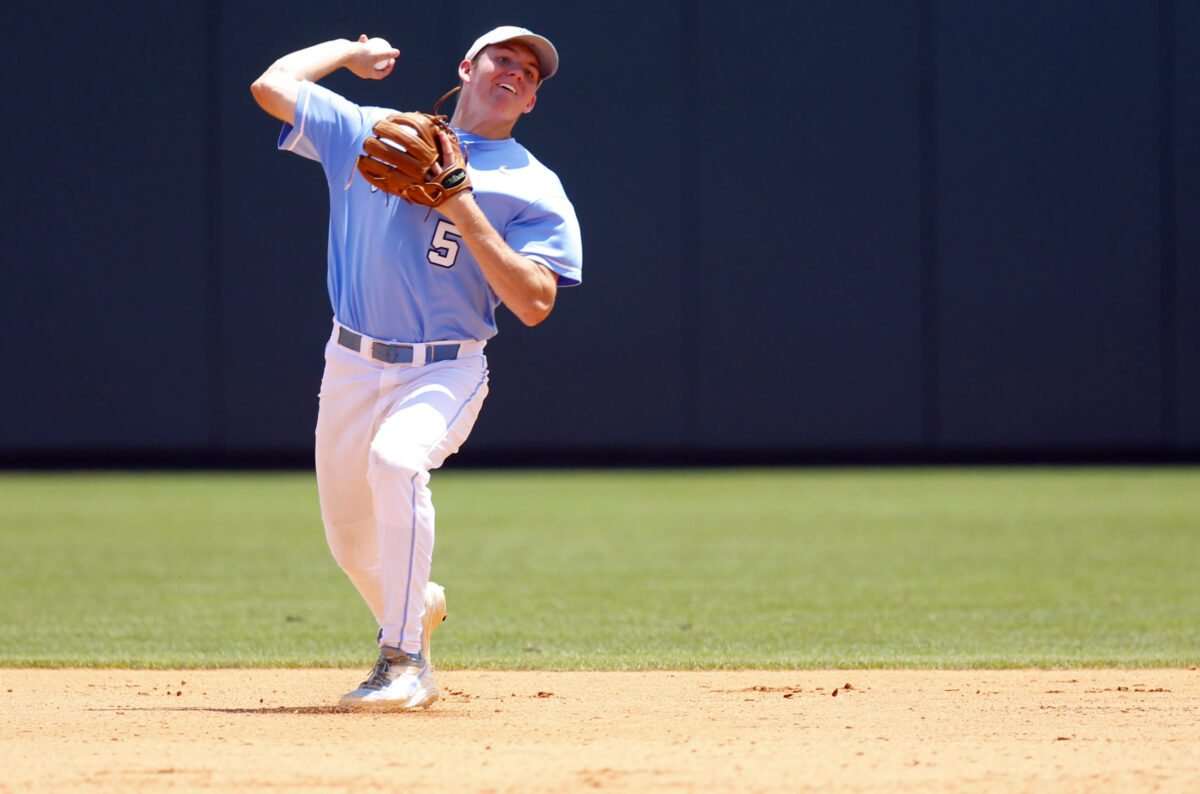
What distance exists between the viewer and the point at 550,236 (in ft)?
11.6

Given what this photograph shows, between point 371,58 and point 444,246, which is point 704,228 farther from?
point 444,246

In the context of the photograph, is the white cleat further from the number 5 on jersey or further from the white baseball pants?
the number 5 on jersey

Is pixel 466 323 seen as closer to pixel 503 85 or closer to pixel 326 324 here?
pixel 503 85

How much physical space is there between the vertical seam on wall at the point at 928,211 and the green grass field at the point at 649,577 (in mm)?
1856

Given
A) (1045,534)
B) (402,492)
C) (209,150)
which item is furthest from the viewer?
(209,150)

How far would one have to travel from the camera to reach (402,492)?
3.32 meters

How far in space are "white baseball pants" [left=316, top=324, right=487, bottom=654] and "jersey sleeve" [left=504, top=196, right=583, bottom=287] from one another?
11.6 inches

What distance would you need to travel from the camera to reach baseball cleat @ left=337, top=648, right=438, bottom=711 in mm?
3365

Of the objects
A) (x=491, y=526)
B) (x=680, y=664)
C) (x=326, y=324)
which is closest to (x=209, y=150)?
(x=326, y=324)

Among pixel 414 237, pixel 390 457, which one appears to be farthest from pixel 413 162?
pixel 390 457

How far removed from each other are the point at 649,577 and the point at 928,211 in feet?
26.4

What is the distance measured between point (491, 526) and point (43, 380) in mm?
6597

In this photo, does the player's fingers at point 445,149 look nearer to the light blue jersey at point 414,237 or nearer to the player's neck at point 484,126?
the light blue jersey at point 414,237

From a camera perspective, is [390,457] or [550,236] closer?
[390,457]
